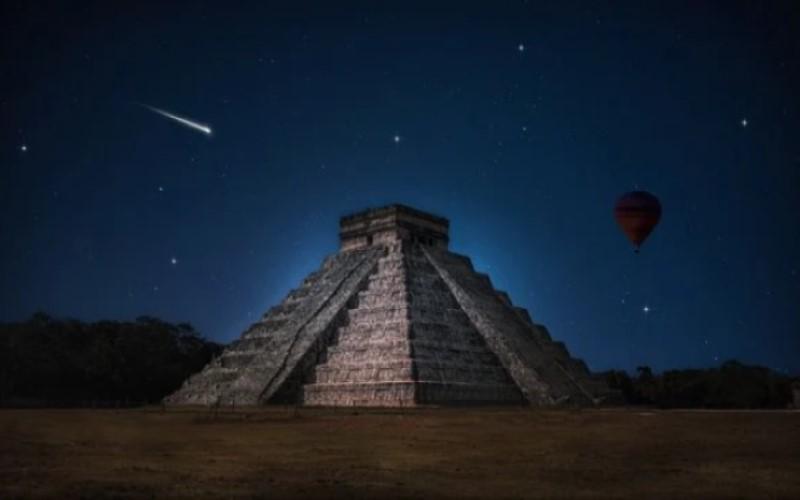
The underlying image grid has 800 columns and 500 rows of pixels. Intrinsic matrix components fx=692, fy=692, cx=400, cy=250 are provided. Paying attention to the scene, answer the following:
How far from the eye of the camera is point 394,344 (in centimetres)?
3162

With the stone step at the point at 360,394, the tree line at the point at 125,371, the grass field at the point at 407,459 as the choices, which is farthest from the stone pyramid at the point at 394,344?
the grass field at the point at 407,459

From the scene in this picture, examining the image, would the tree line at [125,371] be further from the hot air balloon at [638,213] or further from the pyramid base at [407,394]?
the hot air balloon at [638,213]

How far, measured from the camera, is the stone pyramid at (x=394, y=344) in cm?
3097

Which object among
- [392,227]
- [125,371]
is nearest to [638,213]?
[392,227]

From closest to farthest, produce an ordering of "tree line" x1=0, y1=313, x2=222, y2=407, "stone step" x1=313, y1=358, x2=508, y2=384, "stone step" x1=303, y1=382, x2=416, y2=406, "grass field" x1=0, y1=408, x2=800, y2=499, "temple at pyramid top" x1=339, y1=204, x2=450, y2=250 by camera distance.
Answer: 1. "grass field" x1=0, y1=408, x2=800, y2=499
2. "stone step" x1=303, y1=382, x2=416, y2=406
3. "stone step" x1=313, y1=358, x2=508, y2=384
4. "tree line" x1=0, y1=313, x2=222, y2=407
5. "temple at pyramid top" x1=339, y1=204, x2=450, y2=250

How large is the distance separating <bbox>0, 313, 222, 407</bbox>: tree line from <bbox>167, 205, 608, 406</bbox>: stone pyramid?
832 cm

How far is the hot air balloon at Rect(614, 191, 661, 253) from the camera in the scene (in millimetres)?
25906

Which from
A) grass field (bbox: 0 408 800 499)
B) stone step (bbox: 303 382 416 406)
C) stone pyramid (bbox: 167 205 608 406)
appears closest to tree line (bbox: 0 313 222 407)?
stone pyramid (bbox: 167 205 608 406)

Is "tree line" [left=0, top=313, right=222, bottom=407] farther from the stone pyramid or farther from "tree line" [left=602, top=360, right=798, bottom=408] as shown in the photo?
"tree line" [left=602, top=360, right=798, bottom=408]

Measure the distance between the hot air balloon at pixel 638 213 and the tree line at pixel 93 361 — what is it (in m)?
28.3

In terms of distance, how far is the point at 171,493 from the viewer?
27.5ft

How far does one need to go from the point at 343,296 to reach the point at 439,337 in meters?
7.23

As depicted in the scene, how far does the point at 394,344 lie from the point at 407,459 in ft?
65.9

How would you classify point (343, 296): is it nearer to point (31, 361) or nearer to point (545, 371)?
point (545, 371)
